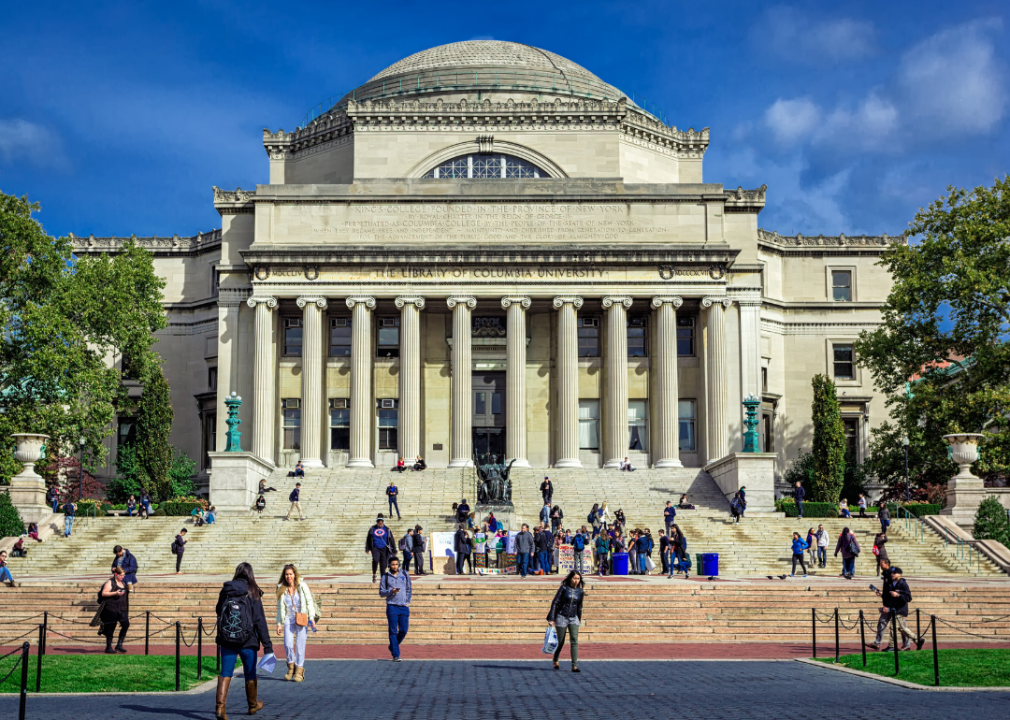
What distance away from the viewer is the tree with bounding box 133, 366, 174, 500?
57.9 meters

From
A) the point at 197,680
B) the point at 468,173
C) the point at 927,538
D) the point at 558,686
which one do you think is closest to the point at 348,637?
the point at 197,680

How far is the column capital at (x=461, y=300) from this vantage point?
58875 millimetres

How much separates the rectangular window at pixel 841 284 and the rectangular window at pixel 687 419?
47.7 ft

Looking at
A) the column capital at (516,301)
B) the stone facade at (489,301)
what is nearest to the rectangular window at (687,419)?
the stone facade at (489,301)

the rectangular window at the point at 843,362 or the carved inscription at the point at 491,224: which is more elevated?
Answer: the carved inscription at the point at 491,224

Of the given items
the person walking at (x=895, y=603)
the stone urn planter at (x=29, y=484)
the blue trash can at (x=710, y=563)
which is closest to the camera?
the person walking at (x=895, y=603)

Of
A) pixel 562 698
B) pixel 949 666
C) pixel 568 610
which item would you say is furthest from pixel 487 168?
pixel 562 698

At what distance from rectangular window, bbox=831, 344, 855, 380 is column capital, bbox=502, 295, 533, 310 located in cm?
2071

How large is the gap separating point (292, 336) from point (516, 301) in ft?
39.0

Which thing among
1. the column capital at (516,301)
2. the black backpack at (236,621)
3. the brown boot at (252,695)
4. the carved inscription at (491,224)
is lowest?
the brown boot at (252,695)

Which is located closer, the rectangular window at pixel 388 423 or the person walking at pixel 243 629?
the person walking at pixel 243 629

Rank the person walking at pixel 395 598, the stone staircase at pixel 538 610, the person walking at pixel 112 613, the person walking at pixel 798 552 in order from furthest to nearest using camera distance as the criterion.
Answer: the person walking at pixel 798 552, the stone staircase at pixel 538 610, the person walking at pixel 112 613, the person walking at pixel 395 598

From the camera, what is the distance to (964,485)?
44.0m

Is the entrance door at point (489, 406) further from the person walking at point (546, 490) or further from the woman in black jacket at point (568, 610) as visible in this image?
the woman in black jacket at point (568, 610)
